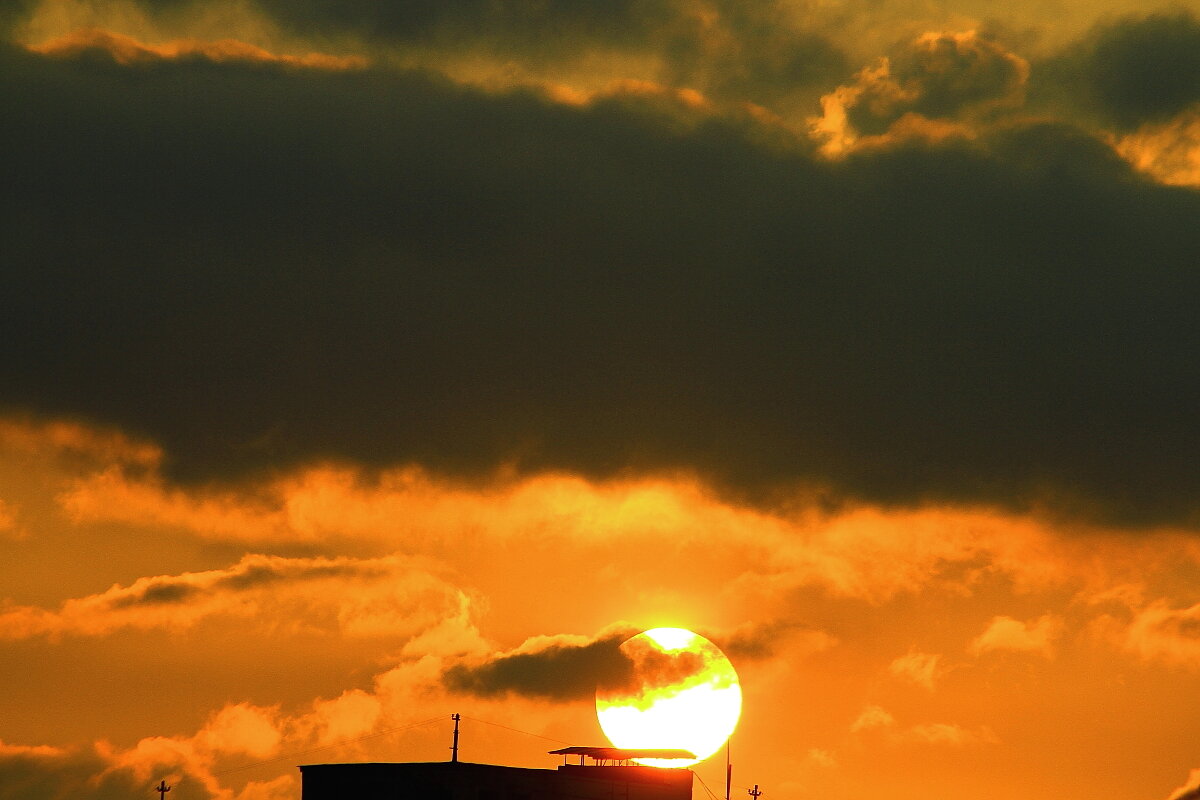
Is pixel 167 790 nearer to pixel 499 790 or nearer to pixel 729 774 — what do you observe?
pixel 499 790

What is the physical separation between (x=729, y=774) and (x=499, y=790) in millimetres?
36999

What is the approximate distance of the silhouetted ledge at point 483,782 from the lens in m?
139

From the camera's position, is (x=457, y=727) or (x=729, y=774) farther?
(x=729, y=774)

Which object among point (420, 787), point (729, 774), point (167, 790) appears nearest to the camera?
point (420, 787)

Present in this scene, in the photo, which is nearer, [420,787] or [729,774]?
[420,787]

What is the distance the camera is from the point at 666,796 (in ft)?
482

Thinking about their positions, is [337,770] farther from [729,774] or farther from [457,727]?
[729,774]

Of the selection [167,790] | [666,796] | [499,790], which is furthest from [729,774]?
[167,790]

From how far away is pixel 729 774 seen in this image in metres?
170

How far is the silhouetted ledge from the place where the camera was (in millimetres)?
138625

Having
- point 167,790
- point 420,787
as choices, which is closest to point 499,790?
A: point 420,787

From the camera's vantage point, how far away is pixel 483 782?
139 metres

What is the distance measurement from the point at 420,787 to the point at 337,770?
8094 mm

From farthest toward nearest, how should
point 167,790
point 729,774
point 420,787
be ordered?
point 729,774 < point 167,790 < point 420,787
